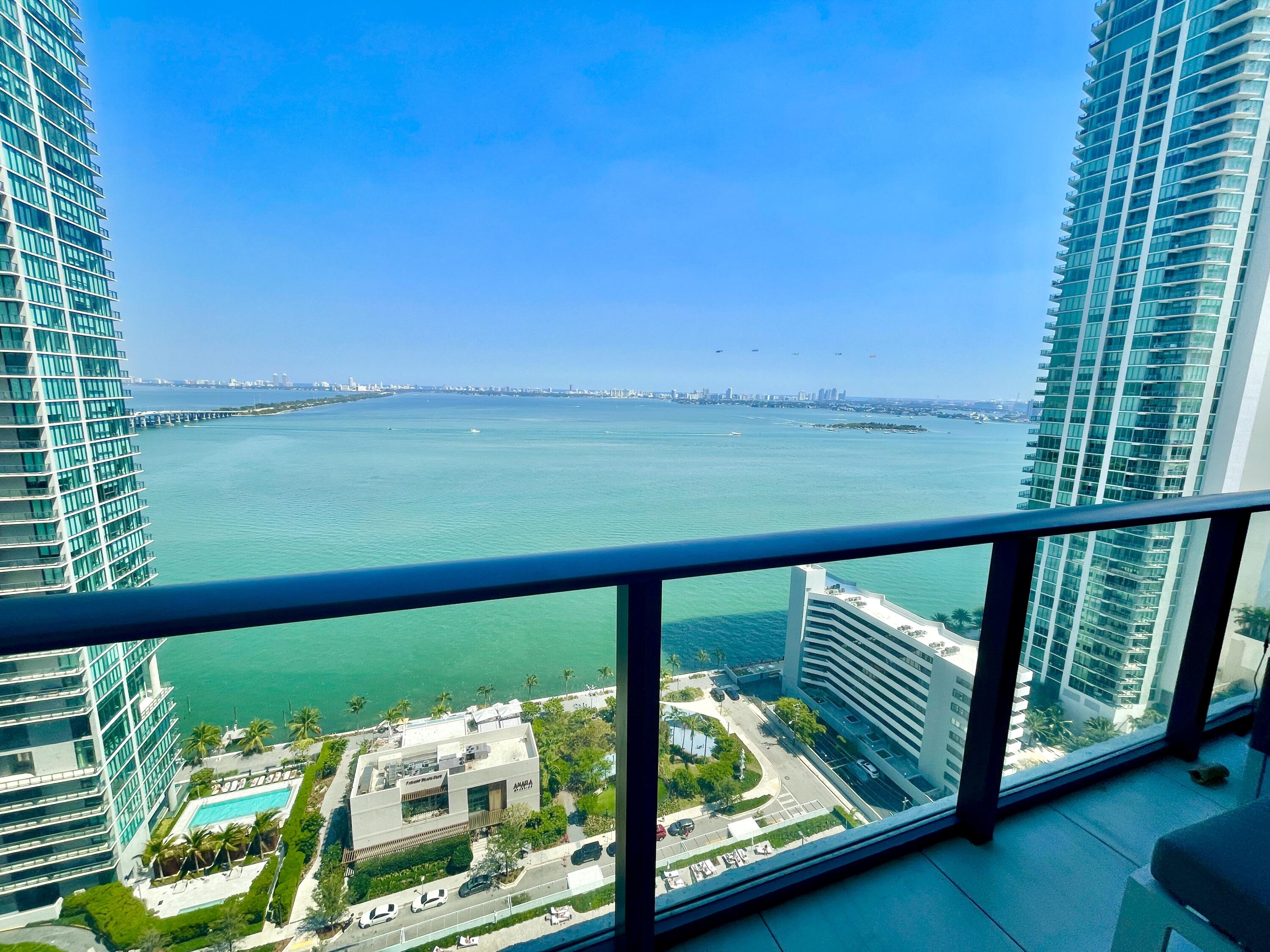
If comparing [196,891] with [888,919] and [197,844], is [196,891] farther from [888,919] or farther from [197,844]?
[888,919]

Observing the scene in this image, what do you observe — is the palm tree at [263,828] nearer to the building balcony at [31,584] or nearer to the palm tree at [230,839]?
the palm tree at [230,839]

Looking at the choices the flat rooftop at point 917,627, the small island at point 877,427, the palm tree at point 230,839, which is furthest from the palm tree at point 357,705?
the small island at point 877,427

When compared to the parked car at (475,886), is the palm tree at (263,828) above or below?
above

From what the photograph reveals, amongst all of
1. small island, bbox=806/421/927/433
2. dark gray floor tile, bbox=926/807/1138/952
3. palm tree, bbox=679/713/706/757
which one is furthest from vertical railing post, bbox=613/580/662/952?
small island, bbox=806/421/927/433

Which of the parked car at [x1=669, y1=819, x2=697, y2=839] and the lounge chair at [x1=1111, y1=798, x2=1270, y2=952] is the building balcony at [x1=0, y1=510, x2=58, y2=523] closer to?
the parked car at [x1=669, y1=819, x2=697, y2=839]

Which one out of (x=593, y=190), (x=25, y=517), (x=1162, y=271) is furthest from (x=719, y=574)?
(x=593, y=190)

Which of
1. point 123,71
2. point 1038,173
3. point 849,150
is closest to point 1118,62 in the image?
point 1038,173
